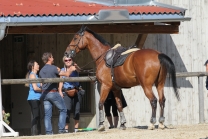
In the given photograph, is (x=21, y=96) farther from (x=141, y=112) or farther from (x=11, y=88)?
(x=141, y=112)

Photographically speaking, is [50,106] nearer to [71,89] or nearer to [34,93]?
[34,93]

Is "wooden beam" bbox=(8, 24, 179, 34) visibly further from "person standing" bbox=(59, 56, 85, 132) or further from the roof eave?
"person standing" bbox=(59, 56, 85, 132)

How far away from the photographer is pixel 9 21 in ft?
50.8

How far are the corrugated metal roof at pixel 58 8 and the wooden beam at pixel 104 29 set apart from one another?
0.37m

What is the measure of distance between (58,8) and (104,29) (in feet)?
3.81

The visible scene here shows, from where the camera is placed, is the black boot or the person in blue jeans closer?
the person in blue jeans

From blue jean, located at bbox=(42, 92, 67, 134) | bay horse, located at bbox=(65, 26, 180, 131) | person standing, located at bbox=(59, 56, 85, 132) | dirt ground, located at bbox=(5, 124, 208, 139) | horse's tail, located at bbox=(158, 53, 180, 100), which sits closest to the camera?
dirt ground, located at bbox=(5, 124, 208, 139)

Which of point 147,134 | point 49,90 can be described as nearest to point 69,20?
point 49,90

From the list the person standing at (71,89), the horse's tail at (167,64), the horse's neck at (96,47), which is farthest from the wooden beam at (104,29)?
the horse's tail at (167,64)

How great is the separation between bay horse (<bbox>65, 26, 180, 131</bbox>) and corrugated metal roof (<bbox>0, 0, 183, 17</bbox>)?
1739 mm

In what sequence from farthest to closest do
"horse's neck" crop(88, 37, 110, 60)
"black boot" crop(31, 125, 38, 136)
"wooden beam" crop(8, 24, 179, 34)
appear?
1. "wooden beam" crop(8, 24, 179, 34)
2. "black boot" crop(31, 125, 38, 136)
3. "horse's neck" crop(88, 37, 110, 60)

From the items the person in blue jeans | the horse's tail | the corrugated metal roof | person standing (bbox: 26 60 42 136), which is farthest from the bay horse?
the corrugated metal roof

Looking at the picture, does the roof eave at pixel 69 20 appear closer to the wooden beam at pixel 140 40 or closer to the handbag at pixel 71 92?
the wooden beam at pixel 140 40

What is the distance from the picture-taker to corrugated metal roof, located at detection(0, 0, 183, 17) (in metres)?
15.9
